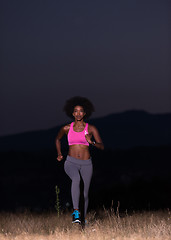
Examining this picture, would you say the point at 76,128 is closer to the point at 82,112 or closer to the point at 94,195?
the point at 82,112

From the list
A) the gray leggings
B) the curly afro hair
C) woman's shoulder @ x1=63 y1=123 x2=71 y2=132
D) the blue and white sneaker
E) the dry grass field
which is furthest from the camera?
the curly afro hair

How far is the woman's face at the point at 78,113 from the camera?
8.78 metres

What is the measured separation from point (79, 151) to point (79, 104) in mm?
949

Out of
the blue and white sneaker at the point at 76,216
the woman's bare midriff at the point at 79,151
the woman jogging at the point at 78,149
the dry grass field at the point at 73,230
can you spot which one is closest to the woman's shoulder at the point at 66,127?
the woman jogging at the point at 78,149

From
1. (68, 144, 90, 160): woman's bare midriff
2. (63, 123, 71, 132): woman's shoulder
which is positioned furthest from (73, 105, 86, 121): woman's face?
(68, 144, 90, 160): woman's bare midriff

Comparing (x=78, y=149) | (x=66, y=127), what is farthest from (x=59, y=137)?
(x=78, y=149)

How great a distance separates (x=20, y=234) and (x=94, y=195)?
37.9 ft

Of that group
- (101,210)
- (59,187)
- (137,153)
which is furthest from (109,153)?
(59,187)

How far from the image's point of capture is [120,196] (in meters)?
20.5

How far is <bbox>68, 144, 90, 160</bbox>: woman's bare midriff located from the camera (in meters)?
8.66

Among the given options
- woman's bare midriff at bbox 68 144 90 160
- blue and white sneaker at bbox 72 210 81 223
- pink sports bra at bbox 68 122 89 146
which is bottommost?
blue and white sneaker at bbox 72 210 81 223

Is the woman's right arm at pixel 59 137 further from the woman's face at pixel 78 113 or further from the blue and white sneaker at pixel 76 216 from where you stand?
the blue and white sneaker at pixel 76 216

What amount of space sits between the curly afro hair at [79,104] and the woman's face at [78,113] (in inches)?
4.3

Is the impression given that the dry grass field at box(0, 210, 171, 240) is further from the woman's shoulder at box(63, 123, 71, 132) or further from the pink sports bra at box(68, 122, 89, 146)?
the woman's shoulder at box(63, 123, 71, 132)
